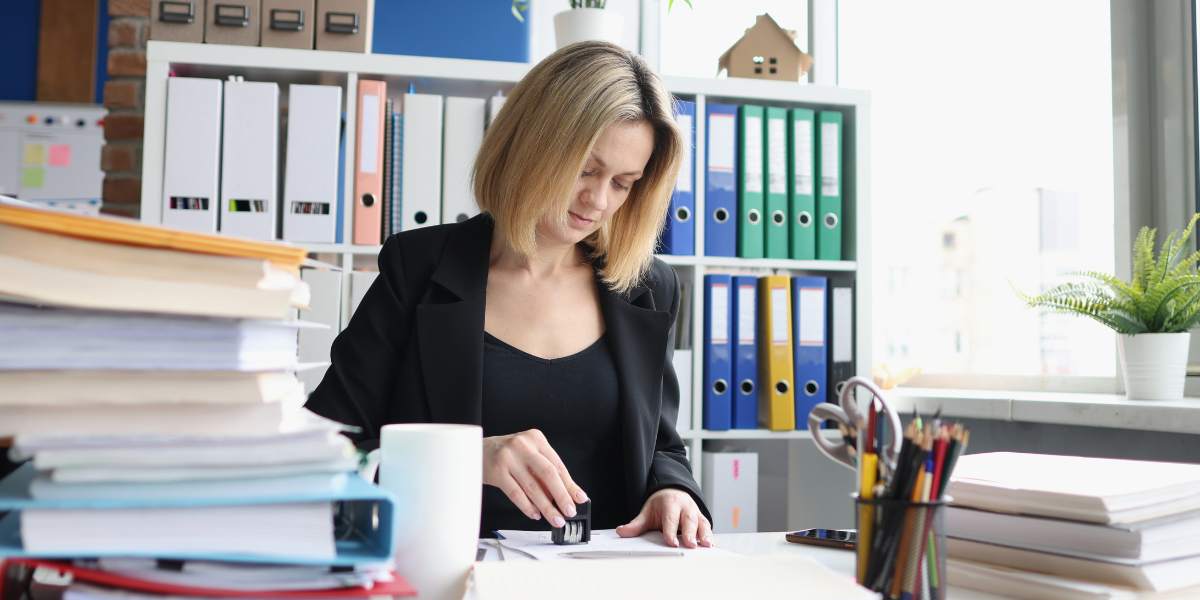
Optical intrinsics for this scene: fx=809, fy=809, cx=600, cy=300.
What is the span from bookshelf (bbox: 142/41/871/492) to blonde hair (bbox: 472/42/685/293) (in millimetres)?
605

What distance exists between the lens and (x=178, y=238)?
0.47m

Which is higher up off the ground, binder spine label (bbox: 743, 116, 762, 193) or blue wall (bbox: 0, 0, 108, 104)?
blue wall (bbox: 0, 0, 108, 104)

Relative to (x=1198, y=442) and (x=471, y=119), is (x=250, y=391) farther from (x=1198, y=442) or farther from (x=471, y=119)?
(x=1198, y=442)

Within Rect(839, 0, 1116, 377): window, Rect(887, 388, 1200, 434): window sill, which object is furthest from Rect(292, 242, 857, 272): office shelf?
Rect(887, 388, 1200, 434): window sill

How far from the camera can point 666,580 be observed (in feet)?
1.96

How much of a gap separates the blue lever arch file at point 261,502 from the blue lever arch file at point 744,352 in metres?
1.67

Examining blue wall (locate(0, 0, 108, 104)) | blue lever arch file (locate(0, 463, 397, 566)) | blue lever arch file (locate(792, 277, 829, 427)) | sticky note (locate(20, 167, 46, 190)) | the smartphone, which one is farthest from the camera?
blue wall (locate(0, 0, 108, 104))

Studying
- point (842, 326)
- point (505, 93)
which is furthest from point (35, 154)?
point (842, 326)

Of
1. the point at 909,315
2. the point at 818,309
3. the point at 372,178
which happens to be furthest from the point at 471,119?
the point at 909,315

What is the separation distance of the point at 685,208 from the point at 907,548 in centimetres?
159

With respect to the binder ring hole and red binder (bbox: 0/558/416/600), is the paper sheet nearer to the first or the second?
red binder (bbox: 0/558/416/600)

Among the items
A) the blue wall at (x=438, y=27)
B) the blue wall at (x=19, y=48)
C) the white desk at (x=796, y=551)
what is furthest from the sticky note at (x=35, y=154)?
the white desk at (x=796, y=551)

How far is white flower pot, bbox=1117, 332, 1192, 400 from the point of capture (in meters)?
1.71

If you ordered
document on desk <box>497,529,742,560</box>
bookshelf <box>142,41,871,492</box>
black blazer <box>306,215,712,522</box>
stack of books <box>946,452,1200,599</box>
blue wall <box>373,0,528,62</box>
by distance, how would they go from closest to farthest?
stack of books <box>946,452,1200,599</box> → document on desk <box>497,529,742,560</box> → black blazer <box>306,215,712,522</box> → bookshelf <box>142,41,871,492</box> → blue wall <box>373,0,528,62</box>
